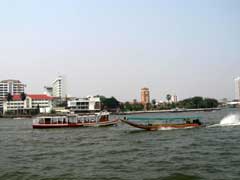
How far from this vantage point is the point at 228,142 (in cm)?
2606

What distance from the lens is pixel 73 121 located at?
51531 millimetres

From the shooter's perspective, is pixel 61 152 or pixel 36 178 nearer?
pixel 36 178

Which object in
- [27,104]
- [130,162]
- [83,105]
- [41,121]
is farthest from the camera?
[27,104]

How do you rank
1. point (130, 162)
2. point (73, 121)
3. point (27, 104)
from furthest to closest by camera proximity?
1. point (27, 104)
2. point (73, 121)
3. point (130, 162)

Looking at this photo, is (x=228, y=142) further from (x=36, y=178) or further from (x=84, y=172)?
(x=36, y=178)

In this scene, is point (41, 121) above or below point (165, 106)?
below

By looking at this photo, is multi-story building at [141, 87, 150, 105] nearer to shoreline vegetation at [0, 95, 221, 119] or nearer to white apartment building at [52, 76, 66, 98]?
shoreline vegetation at [0, 95, 221, 119]

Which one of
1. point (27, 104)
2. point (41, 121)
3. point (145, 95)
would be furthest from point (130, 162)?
point (145, 95)

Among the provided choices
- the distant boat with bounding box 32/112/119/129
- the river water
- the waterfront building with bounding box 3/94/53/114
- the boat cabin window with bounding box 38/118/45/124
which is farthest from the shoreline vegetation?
the river water

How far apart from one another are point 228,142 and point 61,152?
12.0 meters

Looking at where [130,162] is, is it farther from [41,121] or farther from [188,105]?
[188,105]

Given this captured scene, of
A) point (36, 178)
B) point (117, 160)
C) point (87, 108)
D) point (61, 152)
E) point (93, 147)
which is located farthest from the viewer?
point (87, 108)

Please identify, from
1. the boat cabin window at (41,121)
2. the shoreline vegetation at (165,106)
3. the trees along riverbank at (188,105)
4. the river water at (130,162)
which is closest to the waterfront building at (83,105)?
the shoreline vegetation at (165,106)

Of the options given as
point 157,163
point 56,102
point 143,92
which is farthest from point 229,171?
point 143,92
